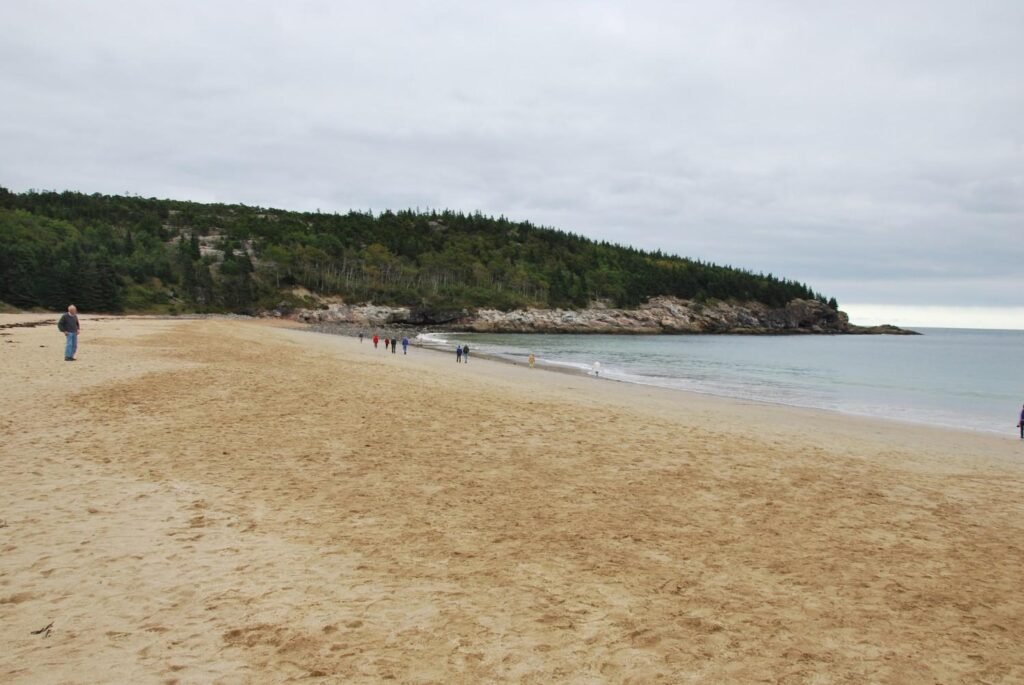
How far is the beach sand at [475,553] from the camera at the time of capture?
4062 millimetres

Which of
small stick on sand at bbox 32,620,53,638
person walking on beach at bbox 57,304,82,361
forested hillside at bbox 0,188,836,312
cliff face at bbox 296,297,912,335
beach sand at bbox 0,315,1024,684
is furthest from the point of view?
cliff face at bbox 296,297,912,335

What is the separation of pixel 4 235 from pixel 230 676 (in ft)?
361

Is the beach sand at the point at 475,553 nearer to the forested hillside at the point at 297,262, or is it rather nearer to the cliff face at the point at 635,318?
the forested hillside at the point at 297,262

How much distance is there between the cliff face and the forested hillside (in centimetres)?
456

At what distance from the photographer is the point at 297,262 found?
394 ft

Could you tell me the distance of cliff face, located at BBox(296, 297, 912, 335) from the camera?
109 metres

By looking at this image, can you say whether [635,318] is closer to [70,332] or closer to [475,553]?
[70,332]

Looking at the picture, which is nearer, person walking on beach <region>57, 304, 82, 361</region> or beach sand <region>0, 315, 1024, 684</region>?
beach sand <region>0, 315, 1024, 684</region>

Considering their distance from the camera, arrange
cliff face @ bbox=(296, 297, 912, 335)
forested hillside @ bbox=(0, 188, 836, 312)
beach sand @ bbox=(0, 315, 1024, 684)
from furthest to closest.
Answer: cliff face @ bbox=(296, 297, 912, 335)
forested hillside @ bbox=(0, 188, 836, 312)
beach sand @ bbox=(0, 315, 1024, 684)

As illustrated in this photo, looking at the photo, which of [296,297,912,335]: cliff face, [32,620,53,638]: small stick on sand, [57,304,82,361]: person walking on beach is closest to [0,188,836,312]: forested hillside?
[296,297,912,335]: cliff face

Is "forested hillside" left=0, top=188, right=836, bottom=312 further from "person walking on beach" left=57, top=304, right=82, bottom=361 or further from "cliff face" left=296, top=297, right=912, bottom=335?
"person walking on beach" left=57, top=304, right=82, bottom=361

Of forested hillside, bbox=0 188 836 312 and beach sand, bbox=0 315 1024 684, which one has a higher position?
forested hillside, bbox=0 188 836 312

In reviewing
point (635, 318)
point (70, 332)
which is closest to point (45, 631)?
point (70, 332)

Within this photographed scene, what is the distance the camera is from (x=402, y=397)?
50.0 ft
